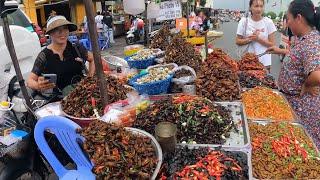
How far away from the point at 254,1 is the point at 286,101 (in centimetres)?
190

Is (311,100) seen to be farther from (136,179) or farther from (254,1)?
(136,179)

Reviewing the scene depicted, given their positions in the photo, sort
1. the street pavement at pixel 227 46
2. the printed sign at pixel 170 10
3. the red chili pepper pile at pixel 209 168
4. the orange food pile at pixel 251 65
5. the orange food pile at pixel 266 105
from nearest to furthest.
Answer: the red chili pepper pile at pixel 209 168 < the orange food pile at pixel 266 105 < the orange food pile at pixel 251 65 < the printed sign at pixel 170 10 < the street pavement at pixel 227 46

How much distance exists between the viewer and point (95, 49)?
2.45 m

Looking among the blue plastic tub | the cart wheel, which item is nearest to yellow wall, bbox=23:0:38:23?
the blue plastic tub

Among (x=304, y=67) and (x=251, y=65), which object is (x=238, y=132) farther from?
(x=251, y=65)

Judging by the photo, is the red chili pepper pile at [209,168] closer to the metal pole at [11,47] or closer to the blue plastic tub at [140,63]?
the metal pole at [11,47]

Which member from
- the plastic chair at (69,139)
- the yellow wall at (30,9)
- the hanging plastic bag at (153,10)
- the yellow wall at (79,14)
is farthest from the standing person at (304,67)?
the yellow wall at (79,14)

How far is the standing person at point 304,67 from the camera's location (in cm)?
317

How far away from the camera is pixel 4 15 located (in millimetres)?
2850

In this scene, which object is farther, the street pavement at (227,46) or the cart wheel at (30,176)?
the street pavement at (227,46)

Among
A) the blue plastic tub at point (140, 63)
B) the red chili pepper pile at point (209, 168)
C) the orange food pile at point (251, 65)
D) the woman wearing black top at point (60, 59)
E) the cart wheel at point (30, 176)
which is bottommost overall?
the cart wheel at point (30, 176)

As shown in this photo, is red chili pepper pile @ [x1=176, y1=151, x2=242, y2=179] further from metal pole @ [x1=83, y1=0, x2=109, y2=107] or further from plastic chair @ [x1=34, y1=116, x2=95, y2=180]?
metal pole @ [x1=83, y1=0, x2=109, y2=107]

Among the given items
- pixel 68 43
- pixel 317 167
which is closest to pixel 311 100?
pixel 317 167

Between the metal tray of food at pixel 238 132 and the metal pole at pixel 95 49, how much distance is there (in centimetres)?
80
